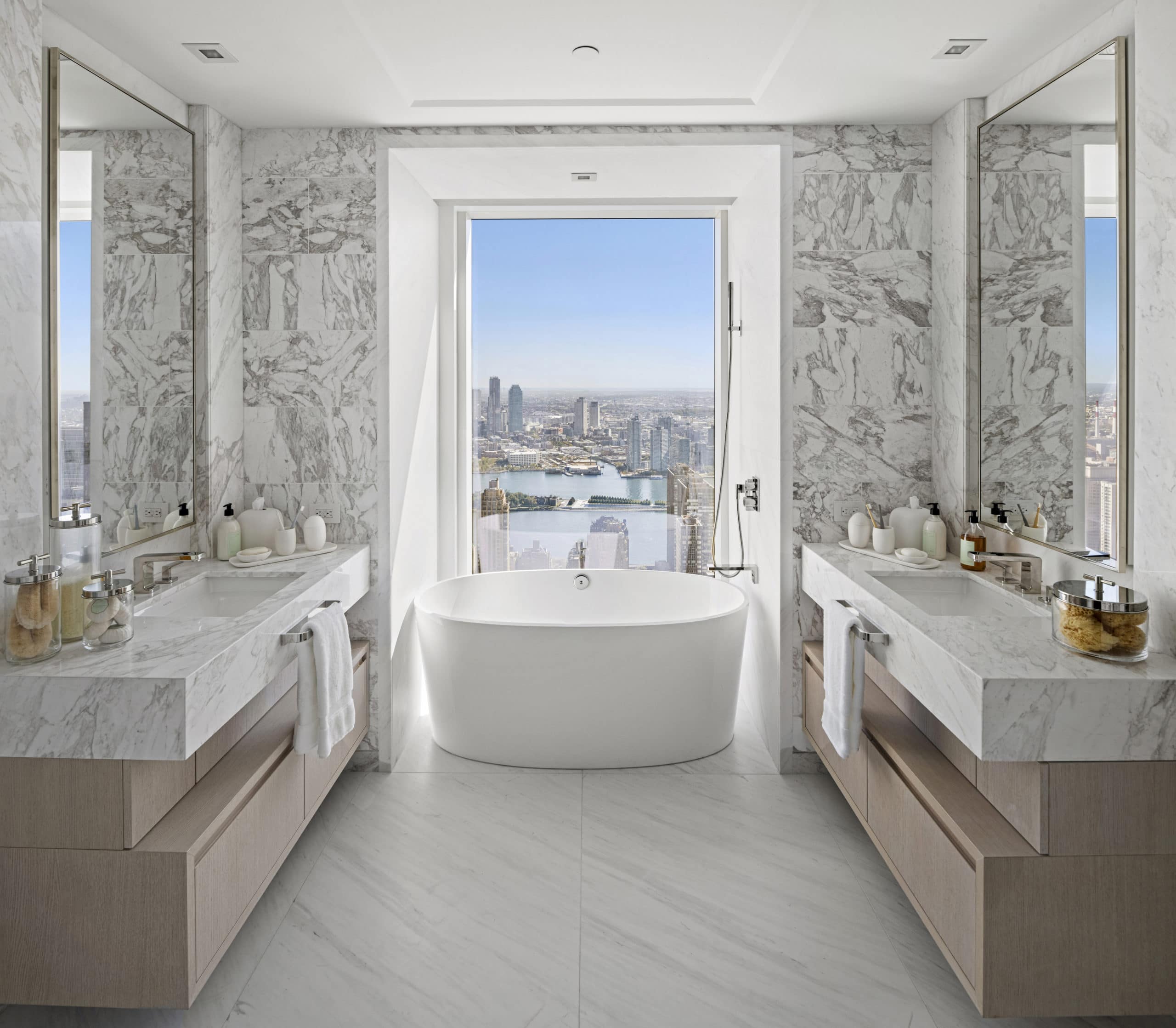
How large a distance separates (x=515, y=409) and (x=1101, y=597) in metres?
3.16

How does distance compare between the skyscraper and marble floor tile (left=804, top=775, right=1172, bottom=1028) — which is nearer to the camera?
marble floor tile (left=804, top=775, right=1172, bottom=1028)

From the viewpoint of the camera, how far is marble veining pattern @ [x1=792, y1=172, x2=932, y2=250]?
3197 millimetres

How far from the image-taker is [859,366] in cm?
323

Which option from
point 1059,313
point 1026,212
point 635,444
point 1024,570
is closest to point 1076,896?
point 1024,570

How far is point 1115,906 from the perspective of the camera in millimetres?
1709

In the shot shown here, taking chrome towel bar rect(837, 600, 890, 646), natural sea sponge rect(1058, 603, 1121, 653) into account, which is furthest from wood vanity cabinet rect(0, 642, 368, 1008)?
natural sea sponge rect(1058, 603, 1121, 653)

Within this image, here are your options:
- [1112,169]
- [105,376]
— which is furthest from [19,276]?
[1112,169]

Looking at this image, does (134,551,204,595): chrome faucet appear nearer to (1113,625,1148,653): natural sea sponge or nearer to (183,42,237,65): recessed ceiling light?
(183,42,237,65): recessed ceiling light

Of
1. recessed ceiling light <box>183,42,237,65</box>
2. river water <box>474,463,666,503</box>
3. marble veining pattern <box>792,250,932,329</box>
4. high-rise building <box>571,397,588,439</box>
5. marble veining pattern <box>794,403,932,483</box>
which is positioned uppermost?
recessed ceiling light <box>183,42,237,65</box>

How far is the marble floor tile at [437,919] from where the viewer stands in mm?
2004

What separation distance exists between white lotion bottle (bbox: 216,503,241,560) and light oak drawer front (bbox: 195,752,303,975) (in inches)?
35.2

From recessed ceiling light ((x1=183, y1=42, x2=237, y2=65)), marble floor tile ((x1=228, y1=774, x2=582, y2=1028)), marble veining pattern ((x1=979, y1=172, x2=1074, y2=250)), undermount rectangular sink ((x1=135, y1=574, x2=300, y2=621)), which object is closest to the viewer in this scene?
marble floor tile ((x1=228, y1=774, x2=582, y2=1028))

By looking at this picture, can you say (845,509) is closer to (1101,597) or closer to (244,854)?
(1101,597)

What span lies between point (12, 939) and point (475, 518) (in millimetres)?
2963
